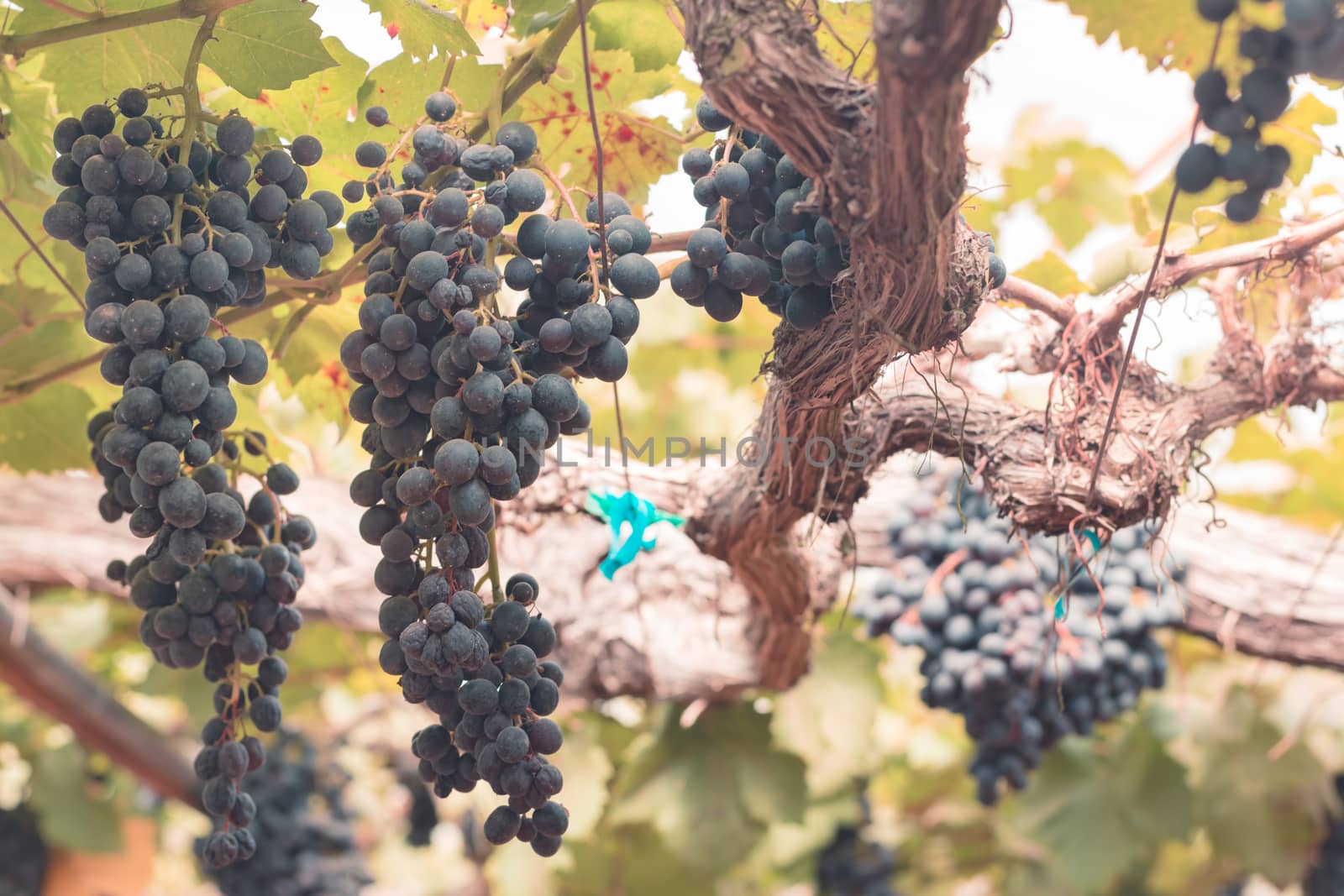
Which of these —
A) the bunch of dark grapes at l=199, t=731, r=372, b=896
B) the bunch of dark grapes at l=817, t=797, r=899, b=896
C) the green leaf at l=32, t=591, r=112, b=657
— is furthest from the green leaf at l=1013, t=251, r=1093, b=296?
the green leaf at l=32, t=591, r=112, b=657

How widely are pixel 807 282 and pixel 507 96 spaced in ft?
1.25

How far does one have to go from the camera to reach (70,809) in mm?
2854

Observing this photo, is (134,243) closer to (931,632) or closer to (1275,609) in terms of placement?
(931,632)

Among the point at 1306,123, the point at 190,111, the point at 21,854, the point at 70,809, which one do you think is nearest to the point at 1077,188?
the point at 1306,123

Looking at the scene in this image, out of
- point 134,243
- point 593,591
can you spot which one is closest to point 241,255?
point 134,243

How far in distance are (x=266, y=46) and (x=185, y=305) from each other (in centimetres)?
31

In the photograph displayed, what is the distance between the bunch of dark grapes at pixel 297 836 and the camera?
242cm

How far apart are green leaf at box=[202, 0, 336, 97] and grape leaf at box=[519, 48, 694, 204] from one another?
27cm

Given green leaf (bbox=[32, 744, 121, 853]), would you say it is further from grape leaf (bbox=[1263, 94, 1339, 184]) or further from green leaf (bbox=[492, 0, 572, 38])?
grape leaf (bbox=[1263, 94, 1339, 184])

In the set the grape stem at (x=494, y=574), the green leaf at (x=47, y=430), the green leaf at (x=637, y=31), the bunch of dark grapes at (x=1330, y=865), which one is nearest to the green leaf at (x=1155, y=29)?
the green leaf at (x=637, y=31)

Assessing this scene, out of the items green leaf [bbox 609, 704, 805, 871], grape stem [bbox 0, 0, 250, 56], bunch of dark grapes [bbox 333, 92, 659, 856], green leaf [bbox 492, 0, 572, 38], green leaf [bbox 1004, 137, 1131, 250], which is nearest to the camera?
bunch of dark grapes [bbox 333, 92, 659, 856]

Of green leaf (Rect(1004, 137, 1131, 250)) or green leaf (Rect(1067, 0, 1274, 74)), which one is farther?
green leaf (Rect(1004, 137, 1131, 250))

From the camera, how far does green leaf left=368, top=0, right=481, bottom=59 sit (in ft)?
3.69

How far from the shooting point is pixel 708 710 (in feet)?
7.71
